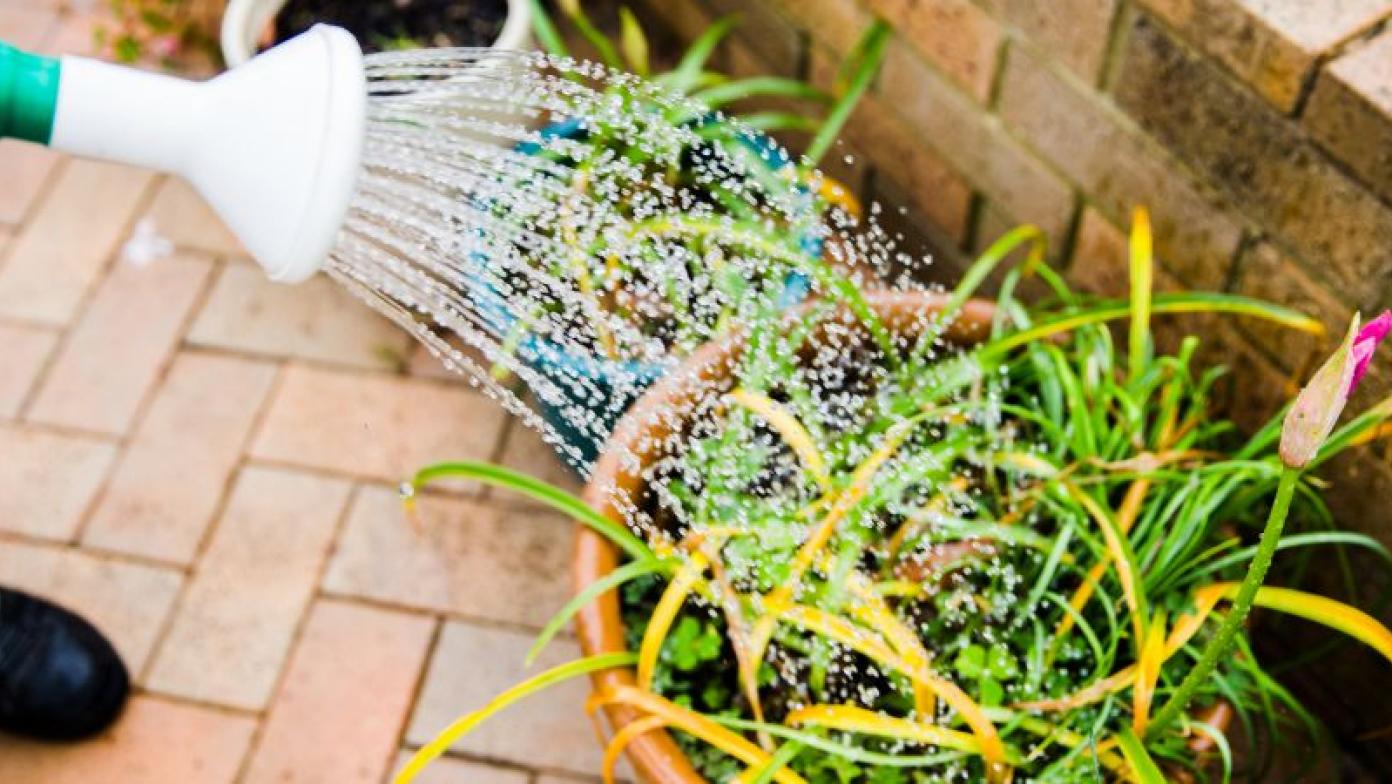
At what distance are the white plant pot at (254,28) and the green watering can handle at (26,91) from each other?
3.37 ft

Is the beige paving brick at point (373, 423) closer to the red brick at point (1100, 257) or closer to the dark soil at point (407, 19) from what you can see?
the dark soil at point (407, 19)

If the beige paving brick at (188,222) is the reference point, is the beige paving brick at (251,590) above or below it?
below

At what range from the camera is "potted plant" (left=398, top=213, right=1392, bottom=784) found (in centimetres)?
138

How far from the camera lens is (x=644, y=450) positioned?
1561 mm

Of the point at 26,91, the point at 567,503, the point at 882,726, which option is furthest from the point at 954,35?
the point at 26,91

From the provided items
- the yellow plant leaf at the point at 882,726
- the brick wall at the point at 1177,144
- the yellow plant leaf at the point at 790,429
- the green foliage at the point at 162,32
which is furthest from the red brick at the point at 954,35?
the green foliage at the point at 162,32

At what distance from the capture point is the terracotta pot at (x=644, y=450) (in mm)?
1430

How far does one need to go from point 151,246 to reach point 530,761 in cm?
115

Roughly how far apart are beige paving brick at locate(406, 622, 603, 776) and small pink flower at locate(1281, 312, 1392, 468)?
43.9 inches

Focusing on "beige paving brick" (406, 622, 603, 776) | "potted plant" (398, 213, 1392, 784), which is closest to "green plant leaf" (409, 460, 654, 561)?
"potted plant" (398, 213, 1392, 784)

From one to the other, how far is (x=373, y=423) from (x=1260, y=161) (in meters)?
1.31

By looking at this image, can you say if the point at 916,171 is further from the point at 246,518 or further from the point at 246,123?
the point at 246,123

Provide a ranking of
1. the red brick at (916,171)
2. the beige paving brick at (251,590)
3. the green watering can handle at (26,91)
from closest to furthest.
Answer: the green watering can handle at (26,91) → the beige paving brick at (251,590) → the red brick at (916,171)

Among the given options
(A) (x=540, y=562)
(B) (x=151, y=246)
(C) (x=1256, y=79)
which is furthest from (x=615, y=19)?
(C) (x=1256, y=79)
